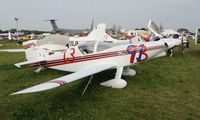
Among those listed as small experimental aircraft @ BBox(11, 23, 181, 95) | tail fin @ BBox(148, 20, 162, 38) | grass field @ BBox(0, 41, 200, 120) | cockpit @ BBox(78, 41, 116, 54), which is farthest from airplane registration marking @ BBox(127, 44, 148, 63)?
tail fin @ BBox(148, 20, 162, 38)

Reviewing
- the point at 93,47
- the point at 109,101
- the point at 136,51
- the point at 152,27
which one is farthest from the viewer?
the point at 152,27

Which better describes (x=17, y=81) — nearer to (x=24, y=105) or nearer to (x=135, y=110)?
(x=24, y=105)

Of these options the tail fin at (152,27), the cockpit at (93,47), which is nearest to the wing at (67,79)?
the cockpit at (93,47)

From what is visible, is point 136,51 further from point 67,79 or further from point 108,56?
point 67,79

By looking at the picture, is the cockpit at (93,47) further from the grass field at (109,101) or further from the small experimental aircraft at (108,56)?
the grass field at (109,101)

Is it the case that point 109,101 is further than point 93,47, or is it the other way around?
point 93,47

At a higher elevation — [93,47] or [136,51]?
[93,47]

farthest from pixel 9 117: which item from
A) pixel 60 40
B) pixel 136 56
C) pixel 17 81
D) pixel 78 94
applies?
pixel 60 40

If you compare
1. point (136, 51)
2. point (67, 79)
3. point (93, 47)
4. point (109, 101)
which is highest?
point (93, 47)

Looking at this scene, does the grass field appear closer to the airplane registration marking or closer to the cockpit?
the airplane registration marking

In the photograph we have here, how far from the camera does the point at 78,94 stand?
5.30m

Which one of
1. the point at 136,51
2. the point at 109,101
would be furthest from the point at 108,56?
the point at 109,101

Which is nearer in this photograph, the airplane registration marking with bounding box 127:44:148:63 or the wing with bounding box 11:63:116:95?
the wing with bounding box 11:63:116:95

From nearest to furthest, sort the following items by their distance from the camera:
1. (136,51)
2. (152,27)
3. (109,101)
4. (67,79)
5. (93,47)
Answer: (67,79)
(109,101)
(136,51)
(93,47)
(152,27)
